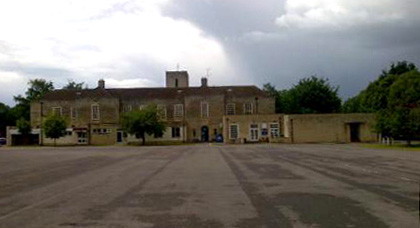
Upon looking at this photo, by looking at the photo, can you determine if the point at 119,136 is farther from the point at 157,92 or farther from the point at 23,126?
the point at 23,126

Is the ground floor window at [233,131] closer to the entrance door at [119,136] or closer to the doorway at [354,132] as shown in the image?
the doorway at [354,132]

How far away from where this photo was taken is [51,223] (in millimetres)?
10055

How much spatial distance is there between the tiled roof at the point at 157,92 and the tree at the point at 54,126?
34.5ft

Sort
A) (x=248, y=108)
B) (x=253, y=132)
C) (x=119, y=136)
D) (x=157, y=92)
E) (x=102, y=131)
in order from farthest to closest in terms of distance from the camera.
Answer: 1. (x=157, y=92)
2. (x=248, y=108)
3. (x=102, y=131)
4. (x=119, y=136)
5. (x=253, y=132)

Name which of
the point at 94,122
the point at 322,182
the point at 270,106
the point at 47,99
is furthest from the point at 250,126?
the point at 322,182

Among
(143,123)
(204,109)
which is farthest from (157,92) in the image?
(143,123)

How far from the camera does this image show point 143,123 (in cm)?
7731

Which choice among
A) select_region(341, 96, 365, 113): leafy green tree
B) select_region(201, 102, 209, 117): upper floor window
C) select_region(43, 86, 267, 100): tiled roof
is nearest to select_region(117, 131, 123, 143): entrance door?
select_region(43, 86, 267, 100): tiled roof

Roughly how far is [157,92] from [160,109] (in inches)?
209

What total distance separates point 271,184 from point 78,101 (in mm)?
77744

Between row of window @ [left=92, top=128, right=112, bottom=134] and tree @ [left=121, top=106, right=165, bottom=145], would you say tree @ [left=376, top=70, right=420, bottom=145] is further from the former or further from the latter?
row of window @ [left=92, top=128, right=112, bottom=134]

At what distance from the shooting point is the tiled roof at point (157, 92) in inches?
3585

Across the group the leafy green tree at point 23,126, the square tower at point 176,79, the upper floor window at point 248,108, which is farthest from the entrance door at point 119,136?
the square tower at point 176,79

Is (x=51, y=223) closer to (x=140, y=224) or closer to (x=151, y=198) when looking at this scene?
(x=140, y=224)
